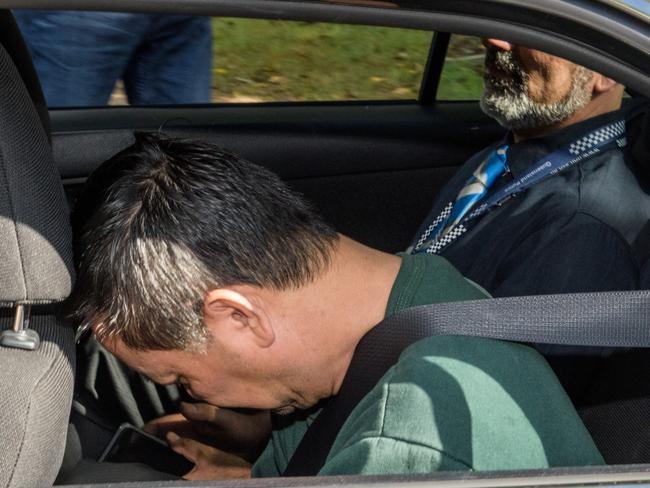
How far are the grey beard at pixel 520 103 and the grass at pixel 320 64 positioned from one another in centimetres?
57

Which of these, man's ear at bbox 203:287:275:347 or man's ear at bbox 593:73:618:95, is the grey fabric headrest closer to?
man's ear at bbox 203:287:275:347

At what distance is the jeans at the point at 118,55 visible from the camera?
8.77 feet

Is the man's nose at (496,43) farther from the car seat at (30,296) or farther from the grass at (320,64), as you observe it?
the grass at (320,64)

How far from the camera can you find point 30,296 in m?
1.36

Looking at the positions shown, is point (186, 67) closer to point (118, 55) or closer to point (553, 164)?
point (118, 55)

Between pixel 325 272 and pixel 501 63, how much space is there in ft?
3.03

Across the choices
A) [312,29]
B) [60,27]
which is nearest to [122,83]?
[60,27]

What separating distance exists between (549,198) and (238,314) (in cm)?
81

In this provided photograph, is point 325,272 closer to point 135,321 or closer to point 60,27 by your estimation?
point 135,321

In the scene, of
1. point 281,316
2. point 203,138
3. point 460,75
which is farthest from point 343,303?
point 460,75

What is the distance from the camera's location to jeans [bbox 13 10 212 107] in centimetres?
267

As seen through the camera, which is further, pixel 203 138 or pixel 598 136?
pixel 203 138

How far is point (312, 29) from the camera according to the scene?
3.79 m

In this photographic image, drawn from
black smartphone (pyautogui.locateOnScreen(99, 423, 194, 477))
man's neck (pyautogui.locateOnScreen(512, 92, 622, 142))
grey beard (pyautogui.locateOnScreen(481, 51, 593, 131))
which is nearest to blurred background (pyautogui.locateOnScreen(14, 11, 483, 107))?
grey beard (pyautogui.locateOnScreen(481, 51, 593, 131))
